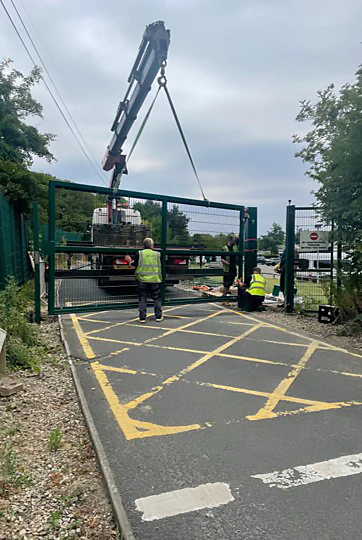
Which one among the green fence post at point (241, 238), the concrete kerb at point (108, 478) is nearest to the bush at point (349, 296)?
the green fence post at point (241, 238)

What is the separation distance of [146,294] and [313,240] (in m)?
4.20

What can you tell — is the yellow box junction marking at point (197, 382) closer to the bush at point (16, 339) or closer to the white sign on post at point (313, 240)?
the bush at point (16, 339)

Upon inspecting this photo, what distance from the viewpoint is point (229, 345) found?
21.0 ft

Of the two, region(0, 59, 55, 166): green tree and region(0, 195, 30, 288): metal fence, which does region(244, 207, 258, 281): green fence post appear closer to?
region(0, 195, 30, 288): metal fence

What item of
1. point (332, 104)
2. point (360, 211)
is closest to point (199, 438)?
point (360, 211)

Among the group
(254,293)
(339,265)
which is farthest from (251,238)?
(339,265)

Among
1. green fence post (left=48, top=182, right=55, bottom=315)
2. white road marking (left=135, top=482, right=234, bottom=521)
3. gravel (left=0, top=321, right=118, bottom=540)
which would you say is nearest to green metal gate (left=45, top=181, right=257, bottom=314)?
green fence post (left=48, top=182, right=55, bottom=315)

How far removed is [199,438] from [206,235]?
672cm

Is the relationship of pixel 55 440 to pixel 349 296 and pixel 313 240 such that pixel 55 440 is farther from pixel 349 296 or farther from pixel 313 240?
pixel 313 240

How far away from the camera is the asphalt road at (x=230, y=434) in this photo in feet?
7.55

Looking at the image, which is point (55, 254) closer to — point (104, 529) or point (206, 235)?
point (206, 235)

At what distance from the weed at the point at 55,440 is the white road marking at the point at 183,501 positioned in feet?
3.32

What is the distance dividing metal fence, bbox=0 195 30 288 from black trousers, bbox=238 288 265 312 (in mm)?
5742

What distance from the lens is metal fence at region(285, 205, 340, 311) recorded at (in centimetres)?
864
